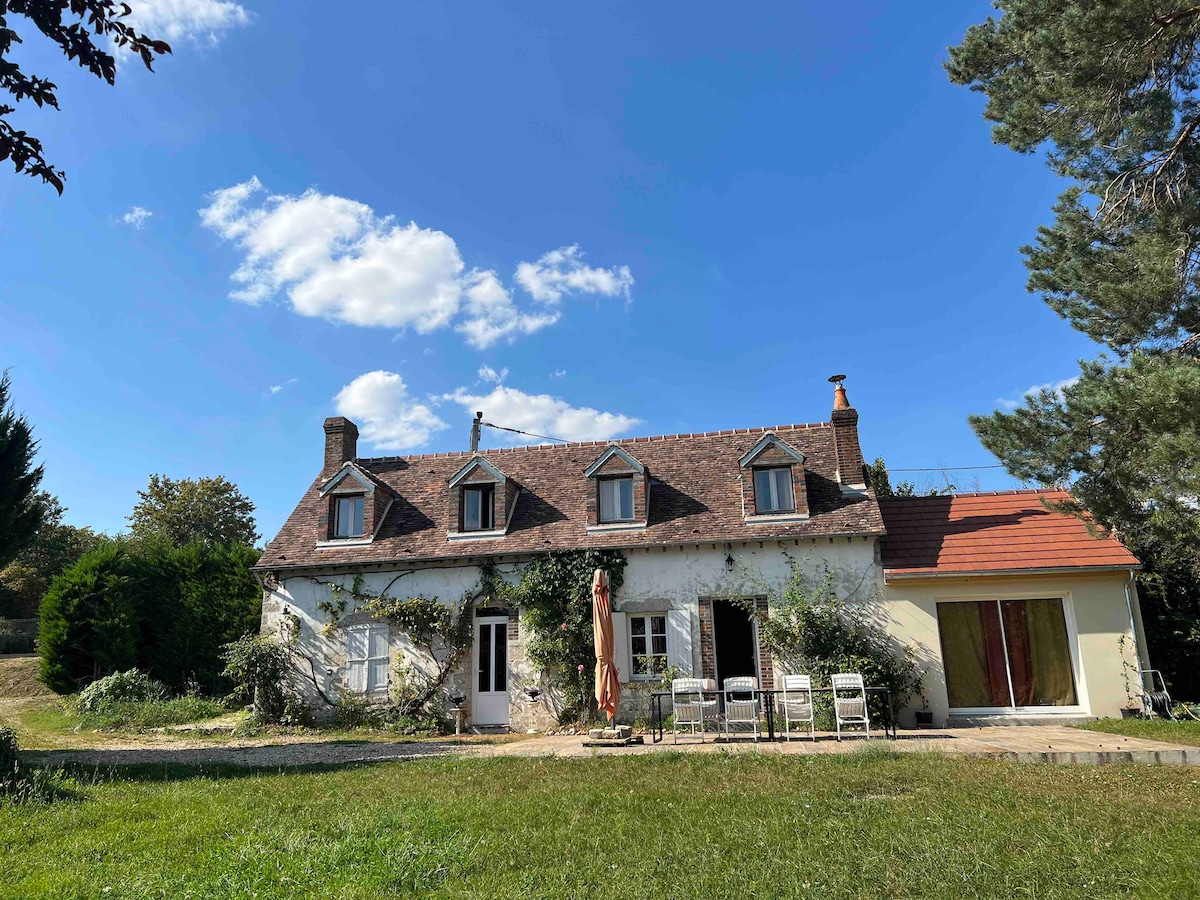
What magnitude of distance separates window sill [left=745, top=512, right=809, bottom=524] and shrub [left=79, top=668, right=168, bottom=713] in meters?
14.8

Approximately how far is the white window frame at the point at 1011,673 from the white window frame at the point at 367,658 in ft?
37.2

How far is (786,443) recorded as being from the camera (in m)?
17.7

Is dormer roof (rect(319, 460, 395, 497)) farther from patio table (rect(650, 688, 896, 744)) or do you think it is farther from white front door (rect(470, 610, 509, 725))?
patio table (rect(650, 688, 896, 744))

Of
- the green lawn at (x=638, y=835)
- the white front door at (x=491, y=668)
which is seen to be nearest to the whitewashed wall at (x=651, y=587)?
the white front door at (x=491, y=668)

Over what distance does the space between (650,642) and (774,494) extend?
407 centimetres

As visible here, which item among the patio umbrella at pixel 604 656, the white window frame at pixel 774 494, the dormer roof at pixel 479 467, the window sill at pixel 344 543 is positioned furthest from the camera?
the window sill at pixel 344 543

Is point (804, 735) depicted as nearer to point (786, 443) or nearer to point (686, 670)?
point (686, 670)

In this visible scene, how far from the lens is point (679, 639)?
15.9 m

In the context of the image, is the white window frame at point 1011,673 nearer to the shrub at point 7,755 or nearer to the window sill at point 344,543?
the window sill at point 344,543

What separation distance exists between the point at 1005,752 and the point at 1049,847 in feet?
16.2

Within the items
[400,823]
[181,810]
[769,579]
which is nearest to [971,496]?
[769,579]

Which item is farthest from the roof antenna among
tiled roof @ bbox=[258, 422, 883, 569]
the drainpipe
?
the drainpipe

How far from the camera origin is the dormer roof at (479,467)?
1795 centimetres

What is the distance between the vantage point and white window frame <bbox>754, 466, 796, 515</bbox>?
1648cm
